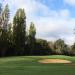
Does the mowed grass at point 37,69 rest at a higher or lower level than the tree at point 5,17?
lower

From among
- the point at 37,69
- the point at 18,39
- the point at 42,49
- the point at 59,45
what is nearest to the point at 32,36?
the point at 42,49

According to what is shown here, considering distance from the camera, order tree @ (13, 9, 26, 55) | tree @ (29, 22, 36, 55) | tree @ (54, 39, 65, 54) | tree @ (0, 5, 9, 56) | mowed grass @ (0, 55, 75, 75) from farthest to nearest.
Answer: tree @ (54, 39, 65, 54) < tree @ (29, 22, 36, 55) < tree @ (13, 9, 26, 55) < tree @ (0, 5, 9, 56) < mowed grass @ (0, 55, 75, 75)

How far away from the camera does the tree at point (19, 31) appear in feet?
257

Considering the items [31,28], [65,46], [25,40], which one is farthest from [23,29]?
[65,46]

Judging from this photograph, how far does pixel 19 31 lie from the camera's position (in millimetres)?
82562

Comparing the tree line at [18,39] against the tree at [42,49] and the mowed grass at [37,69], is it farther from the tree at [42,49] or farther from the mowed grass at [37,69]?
the mowed grass at [37,69]

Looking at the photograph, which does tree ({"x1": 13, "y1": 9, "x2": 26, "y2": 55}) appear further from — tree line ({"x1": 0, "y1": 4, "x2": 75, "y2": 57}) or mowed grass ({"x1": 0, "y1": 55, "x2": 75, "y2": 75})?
mowed grass ({"x1": 0, "y1": 55, "x2": 75, "y2": 75})

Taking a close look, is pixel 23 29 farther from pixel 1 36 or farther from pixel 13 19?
pixel 1 36

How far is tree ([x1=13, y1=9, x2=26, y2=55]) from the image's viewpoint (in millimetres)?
78438

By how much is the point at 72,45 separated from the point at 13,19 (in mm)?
25509

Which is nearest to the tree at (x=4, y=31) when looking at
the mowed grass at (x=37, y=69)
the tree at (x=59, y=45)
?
the tree at (x=59, y=45)

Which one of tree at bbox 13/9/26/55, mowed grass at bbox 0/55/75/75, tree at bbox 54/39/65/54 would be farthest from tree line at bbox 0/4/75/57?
mowed grass at bbox 0/55/75/75

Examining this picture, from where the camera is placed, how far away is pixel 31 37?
86875 millimetres

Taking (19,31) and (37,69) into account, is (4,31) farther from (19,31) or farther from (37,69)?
(37,69)
